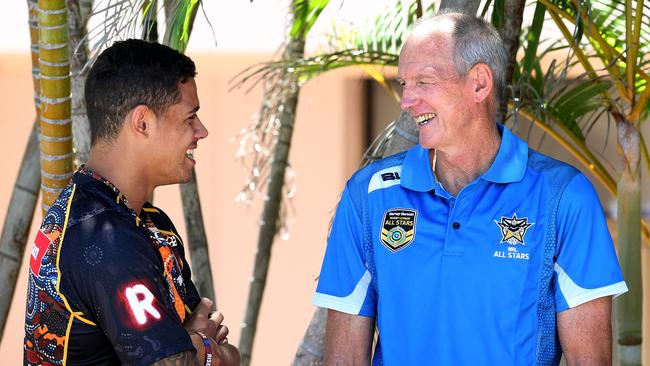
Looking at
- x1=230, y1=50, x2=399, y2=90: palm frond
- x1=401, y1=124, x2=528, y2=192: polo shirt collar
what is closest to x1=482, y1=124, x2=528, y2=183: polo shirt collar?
x1=401, y1=124, x2=528, y2=192: polo shirt collar

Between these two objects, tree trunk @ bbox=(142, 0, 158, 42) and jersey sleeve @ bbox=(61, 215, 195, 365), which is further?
tree trunk @ bbox=(142, 0, 158, 42)

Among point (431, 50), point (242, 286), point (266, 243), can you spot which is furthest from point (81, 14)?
point (242, 286)

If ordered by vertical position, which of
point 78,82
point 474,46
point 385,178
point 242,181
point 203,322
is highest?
point 474,46

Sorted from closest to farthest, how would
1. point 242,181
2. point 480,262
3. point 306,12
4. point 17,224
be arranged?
point 480,262
point 17,224
point 306,12
point 242,181

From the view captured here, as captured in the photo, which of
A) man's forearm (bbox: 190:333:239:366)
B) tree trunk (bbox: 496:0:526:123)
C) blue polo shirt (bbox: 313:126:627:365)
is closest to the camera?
man's forearm (bbox: 190:333:239:366)

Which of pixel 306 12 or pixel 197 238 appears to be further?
pixel 197 238

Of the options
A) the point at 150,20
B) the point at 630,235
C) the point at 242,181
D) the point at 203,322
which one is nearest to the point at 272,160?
the point at 150,20

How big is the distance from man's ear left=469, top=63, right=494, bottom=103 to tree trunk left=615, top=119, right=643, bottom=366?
31.2 inches

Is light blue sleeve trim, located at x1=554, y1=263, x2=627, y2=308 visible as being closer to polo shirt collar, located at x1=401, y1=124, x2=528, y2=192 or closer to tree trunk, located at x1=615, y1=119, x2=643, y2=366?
polo shirt collar, located at x1=401, y1=124, x2=528, y2=192

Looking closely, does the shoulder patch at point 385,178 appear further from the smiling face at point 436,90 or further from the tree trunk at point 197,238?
the tree trunk at point 197,238

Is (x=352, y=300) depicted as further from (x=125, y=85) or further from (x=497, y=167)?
(x=125, y=85)

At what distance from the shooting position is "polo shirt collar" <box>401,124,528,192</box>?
8.66 feet

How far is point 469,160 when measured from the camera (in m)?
2.71

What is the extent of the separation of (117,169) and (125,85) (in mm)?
191
